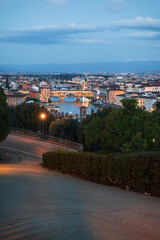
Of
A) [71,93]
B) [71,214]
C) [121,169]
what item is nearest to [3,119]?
[121,169]

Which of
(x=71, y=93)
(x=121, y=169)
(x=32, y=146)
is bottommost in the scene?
(x=32, y=146)

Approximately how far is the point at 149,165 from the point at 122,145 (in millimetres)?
3879

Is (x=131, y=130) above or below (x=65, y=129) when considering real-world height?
above

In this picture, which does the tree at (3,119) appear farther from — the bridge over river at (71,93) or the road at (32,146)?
the bridge over river at (71,93)

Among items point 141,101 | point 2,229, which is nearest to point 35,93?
point 141,101

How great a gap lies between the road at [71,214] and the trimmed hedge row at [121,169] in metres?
0.44

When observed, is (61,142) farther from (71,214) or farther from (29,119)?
(71,214)

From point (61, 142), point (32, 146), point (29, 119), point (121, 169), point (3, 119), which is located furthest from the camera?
point (29, 119)

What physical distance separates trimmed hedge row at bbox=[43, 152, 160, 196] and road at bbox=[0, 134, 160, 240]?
441 mm

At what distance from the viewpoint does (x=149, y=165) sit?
5543 millimetres

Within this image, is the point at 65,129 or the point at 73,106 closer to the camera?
the point at 65,129

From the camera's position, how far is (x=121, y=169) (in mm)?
6086

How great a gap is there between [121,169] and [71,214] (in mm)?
2729

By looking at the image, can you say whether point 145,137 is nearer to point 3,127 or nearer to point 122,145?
point 122,145
